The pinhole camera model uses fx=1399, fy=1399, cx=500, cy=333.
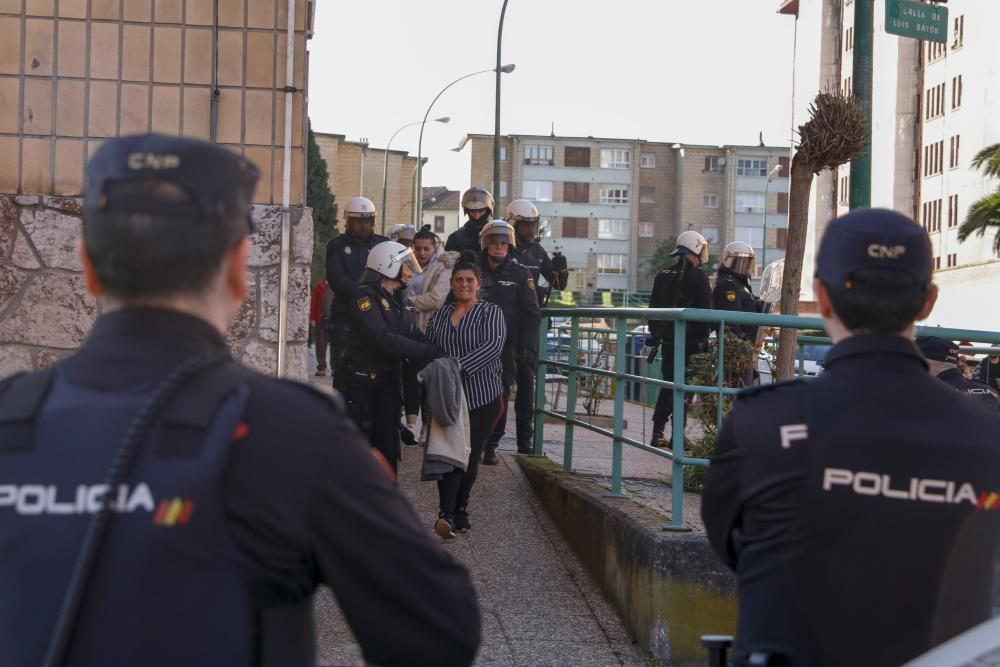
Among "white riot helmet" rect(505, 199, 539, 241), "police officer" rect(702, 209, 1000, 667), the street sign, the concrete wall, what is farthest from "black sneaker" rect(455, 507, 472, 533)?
"police officer" rect(702, 209, 1000, 667)

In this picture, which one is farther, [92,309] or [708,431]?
[708,431]

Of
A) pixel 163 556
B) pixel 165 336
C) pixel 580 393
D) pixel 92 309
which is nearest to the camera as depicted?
pixel 163 556

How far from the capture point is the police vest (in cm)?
178

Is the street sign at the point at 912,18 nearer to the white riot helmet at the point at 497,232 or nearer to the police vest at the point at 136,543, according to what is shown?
the white riot helmet at the point at 497,232

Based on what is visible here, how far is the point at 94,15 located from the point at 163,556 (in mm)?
5622

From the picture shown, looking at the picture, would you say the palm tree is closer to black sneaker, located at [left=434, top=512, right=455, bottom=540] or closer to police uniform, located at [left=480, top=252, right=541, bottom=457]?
police uniform, located at [left=480, top=252, right=541, bottom=457]

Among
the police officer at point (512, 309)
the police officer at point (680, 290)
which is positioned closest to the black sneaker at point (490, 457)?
the police officer at point (512, 309)

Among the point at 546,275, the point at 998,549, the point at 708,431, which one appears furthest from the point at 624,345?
the point at 998,549

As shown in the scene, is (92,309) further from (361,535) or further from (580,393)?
(580,393)

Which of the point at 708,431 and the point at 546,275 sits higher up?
the point at 546,275

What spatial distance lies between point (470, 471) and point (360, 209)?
11.2 ft

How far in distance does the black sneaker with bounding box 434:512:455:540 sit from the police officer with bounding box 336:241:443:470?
2.33 ft

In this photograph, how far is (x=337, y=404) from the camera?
1910mm

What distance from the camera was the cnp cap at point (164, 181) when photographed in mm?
1894
